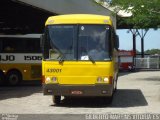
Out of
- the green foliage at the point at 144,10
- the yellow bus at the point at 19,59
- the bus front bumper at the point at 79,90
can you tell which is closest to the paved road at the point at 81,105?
the bus front bumper at the point at 79,90

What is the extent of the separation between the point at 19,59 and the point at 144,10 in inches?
315

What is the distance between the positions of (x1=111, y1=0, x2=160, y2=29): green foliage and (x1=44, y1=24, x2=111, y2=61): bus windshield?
1342 centimetres

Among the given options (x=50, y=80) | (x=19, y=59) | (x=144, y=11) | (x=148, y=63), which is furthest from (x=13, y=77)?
(x=148, y=63)

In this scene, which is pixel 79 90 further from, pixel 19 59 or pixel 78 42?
pixel 19 59

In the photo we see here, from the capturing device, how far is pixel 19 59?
1164 inches

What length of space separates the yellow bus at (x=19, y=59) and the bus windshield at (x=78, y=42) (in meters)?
12.1

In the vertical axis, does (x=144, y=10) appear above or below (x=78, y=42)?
above

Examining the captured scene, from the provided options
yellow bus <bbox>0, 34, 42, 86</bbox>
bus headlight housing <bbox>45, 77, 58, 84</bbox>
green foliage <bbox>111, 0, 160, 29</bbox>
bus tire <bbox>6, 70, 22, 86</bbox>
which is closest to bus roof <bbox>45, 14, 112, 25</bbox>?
bus headlight housing <bbox>45, 77, 58, 84</bbox>

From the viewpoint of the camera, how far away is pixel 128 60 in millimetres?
53625

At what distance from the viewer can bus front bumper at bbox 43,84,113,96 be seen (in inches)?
667

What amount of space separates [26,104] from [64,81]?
2127 millimetres

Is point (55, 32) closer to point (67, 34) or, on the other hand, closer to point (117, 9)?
point (67, 34)

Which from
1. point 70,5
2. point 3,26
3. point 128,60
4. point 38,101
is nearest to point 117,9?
point 70,5

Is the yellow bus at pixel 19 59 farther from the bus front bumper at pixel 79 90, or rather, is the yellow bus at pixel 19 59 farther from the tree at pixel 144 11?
the bus front bumper at pixel 79 90
